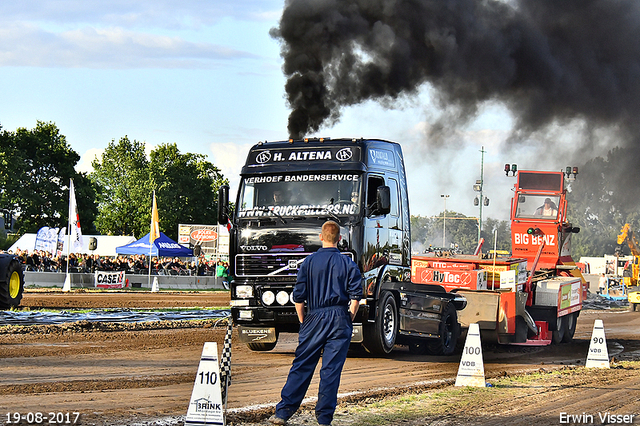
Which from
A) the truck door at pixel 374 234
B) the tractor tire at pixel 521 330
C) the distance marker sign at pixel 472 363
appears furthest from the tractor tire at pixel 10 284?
the distance marker sign at pixel 472 363

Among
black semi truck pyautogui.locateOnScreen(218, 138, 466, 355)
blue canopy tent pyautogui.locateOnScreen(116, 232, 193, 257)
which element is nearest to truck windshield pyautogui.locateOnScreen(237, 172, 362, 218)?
black semi truck pyautogui.locateOnScreen(218, 138, 466, 355)

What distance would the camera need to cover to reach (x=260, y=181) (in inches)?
496

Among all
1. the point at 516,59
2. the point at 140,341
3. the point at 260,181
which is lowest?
the point at 140,341

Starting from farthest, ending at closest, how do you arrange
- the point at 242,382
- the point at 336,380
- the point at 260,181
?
the point at 260,181 → the point at 242,382 → the point at 336,380

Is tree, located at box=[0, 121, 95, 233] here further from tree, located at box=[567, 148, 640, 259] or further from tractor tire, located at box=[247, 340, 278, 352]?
tractor tire, located at box=[247, 340, 278, 352]

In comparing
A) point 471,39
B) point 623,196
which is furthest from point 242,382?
point 623,196

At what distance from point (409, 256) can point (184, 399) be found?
6.40 m

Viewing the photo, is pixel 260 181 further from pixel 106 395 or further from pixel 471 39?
pixel 471 39

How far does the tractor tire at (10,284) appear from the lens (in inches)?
779

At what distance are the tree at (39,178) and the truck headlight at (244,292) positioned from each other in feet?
175

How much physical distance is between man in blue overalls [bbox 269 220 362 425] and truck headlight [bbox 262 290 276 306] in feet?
17.1

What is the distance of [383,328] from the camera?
1260 centimetres

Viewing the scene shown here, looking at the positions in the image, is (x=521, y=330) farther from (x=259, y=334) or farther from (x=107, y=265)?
(x=107, y=265)

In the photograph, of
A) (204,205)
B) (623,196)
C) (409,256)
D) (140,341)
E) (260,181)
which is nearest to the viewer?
(260,181)
